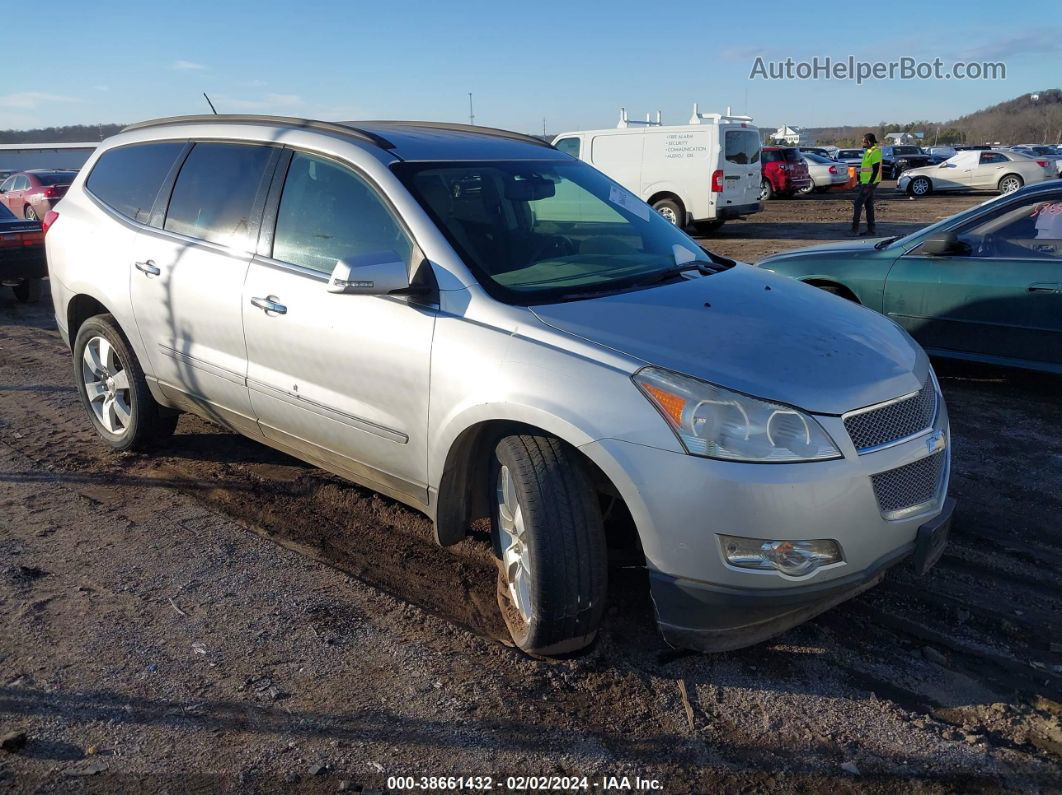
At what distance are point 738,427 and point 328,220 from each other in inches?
83.4

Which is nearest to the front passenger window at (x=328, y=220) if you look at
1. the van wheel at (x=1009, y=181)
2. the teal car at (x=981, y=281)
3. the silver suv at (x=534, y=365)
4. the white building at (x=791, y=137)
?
the silver suv at (x=534, y=365)

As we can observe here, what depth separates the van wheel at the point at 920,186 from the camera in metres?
28.8

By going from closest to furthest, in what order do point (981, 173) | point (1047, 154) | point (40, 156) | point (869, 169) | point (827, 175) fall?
1. point (869, 169)
2. point (981, 173)
3. point (827, 175)
4. point (1047, 154)
5. point (40, 156)

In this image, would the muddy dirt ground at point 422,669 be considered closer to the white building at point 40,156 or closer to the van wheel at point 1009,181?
the van wheel at point 1009,181

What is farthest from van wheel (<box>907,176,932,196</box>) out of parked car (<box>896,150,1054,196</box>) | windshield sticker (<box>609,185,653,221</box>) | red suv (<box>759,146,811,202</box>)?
windshield sticker (<box>609,185,653,221</box>)

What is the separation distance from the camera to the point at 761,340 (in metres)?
3.15

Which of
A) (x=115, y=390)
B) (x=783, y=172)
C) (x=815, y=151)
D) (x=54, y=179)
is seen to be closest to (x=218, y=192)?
(x=115, y=390)

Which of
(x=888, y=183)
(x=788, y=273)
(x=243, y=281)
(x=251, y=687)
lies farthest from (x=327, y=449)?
(x=888, y=183)

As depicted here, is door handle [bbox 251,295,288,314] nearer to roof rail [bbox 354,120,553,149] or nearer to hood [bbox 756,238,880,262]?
roof rail [bbox 354,120,553,149]

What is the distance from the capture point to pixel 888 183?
3681cm

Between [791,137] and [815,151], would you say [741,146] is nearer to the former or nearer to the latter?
[815,151]

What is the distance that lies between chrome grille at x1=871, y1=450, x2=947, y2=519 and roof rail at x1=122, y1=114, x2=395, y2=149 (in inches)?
97.2

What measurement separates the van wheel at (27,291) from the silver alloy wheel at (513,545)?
35.3ft

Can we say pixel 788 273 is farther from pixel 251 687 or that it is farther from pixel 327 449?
pixel 251 687
